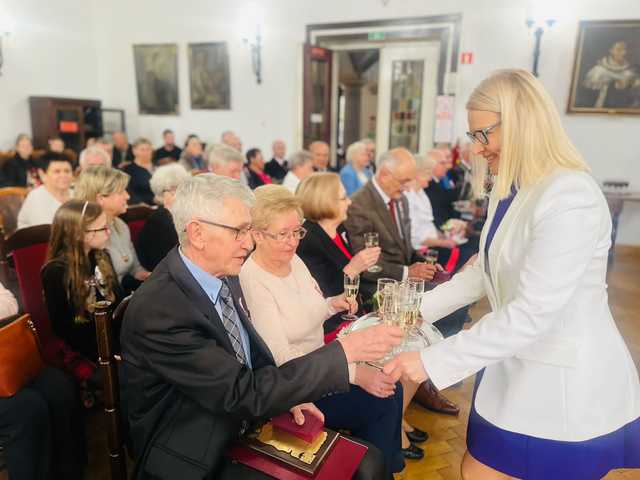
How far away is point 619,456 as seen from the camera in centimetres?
146

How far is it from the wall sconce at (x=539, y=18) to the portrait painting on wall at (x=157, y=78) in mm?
6386

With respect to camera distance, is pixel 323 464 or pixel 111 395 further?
pixel 111 395

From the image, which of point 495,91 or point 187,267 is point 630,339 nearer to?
point 495,91

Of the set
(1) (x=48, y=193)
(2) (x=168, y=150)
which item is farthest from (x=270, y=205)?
(2) (x=168, y=150)

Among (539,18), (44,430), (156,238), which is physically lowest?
(44,430)

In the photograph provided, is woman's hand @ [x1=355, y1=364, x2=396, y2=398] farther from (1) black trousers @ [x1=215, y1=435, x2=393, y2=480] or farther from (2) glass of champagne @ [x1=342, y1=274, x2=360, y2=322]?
(2) glass of champagne @ [x1=342, y1=274, x2=360, y2=322]

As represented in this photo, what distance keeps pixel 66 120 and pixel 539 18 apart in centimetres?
824

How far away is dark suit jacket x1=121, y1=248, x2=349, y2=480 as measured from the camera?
1.34 meters

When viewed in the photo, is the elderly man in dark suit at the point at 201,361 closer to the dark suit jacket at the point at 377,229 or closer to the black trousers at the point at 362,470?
the black trousers at the point at 362,470

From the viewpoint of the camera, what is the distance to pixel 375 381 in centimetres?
166

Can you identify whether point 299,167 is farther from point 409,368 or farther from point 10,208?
point 409,368

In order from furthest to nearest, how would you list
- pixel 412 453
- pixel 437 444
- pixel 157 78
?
pixel 157 78, pixel 437 444, pixel 412 453

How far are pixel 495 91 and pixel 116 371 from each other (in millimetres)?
1468

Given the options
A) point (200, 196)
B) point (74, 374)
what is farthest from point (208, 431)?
point (74, 374)
